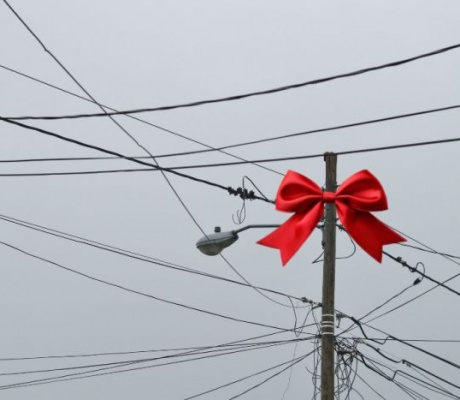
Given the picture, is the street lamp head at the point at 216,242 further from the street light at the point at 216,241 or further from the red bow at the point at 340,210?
the red bow at the point at 340,210

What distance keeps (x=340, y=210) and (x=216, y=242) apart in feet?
5.52

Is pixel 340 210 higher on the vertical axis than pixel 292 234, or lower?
higher

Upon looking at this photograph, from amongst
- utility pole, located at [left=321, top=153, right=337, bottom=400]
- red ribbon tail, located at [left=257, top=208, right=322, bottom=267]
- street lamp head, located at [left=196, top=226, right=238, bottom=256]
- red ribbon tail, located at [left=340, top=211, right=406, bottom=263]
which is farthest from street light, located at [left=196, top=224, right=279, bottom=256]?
red ribbon tail, located at [left=340, top=211, right=406, bottom=263]

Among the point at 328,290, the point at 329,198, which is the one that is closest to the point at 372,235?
the point at 329,198

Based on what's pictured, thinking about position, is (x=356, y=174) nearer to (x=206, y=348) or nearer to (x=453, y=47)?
(x=453, y=47)

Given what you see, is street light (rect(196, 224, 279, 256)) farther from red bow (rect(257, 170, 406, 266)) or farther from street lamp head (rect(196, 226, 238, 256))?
red bow (rect(257, 170, 406, 266))

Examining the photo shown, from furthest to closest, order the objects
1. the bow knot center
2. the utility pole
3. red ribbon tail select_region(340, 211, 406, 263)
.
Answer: the utility pole → the bow knot center → red ribbon tail select_region(340, 211, 406, 263)

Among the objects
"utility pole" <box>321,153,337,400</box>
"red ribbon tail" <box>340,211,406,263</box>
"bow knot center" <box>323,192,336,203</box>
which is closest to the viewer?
"red ribbon tail" <box>340,211,406,263</box>

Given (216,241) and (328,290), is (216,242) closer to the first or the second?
(216,241)

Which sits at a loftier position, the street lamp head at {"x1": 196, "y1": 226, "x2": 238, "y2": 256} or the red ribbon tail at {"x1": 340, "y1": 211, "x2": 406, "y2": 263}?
the street lamp head at {"x1": 196, "y1": 226, "x2": 238, "y2": 256}

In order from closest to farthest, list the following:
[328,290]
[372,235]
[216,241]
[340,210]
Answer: [372,235]
[340,210]
[216,241]
[328,290]

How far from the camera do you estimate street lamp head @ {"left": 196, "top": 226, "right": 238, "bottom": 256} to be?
10.4 m

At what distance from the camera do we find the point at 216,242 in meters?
10.4

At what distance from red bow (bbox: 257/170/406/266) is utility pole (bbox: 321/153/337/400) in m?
1.38
